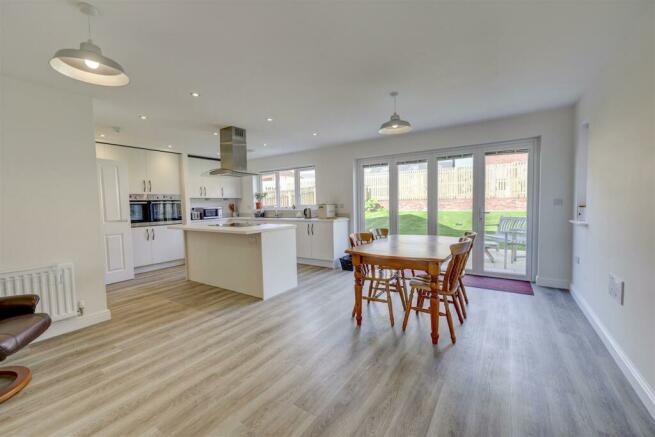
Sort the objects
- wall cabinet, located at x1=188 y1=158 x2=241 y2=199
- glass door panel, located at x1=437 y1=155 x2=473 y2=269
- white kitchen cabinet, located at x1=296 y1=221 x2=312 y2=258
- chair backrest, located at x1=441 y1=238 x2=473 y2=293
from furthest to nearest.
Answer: wall cabinet, located at x1=188 y1=158 x2=241 y2=199, white kitchen cabinet, located at x1=296 y1=221 x2=312 y2=258, glass door panel, located at x1=437 y1=155 x2=473 y2=269, chair backrest, located at x1=441 y1=238 x2=473 y2=293

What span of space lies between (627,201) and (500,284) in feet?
7.55

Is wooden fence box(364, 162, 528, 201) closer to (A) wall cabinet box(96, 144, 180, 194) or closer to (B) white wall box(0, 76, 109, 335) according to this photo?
(A) wall cabinet box(96, 144, 180, 194)

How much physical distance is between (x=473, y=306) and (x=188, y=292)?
3.78 meters

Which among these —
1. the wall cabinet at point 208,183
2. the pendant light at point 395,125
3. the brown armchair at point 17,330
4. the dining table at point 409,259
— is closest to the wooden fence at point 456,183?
the dining table at point 409,259

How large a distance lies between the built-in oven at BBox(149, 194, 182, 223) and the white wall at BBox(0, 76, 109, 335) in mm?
2601

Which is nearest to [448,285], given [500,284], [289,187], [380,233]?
[380,233]

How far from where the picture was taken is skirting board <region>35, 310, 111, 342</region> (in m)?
2.63

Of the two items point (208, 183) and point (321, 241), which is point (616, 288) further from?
point (208, 183)

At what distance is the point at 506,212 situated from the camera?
421cm

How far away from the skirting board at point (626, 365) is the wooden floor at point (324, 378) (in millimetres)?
47

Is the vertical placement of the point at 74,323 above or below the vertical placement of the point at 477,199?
below

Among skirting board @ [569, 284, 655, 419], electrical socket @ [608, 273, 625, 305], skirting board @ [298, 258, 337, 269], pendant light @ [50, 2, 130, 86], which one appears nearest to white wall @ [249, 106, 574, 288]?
skirting board @ [569, 284, 655, 419]

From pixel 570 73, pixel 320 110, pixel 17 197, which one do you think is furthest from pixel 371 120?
pixel 17 197

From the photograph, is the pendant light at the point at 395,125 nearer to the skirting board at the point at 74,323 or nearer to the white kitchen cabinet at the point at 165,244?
the skirting board at the point at 74,323
